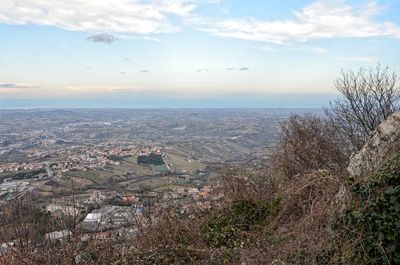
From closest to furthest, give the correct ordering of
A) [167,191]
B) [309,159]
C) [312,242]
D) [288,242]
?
[312,242], [288,242], [167,191], [309,159]

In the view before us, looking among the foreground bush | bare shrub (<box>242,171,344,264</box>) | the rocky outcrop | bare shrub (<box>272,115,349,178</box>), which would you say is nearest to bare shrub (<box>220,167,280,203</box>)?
bare shrub (<box>242,171,344,264</box>)

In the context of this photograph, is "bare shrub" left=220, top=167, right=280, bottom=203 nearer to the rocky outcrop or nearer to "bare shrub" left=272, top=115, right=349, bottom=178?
"bare shrub" left=272, top=115, right=349, bottom=178

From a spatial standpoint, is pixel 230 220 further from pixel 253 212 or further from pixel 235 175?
pixel 235 175

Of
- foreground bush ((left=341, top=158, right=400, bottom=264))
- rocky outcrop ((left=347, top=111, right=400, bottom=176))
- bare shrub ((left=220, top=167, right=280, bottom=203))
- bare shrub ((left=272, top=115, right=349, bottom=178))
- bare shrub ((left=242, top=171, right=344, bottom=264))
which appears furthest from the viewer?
bare shrub ((left=272, top=115, right=349, bottom=178))

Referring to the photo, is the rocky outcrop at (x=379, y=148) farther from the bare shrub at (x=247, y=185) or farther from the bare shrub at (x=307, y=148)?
the bare shrub at (x=307, y=148)

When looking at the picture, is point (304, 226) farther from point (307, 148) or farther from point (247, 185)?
point (307, 148)

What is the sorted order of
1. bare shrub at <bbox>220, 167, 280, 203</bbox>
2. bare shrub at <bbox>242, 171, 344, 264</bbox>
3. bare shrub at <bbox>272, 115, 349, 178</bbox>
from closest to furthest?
bare shrub at <bbox>242, 171, 344, 264</bbox> → bare shrub at <bbox>220, 167, 280, 203</bbox> → bare shrub at <bbox>272, 115, 349, 178</bbox>

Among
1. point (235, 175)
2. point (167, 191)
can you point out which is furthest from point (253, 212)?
point (167, 191)
